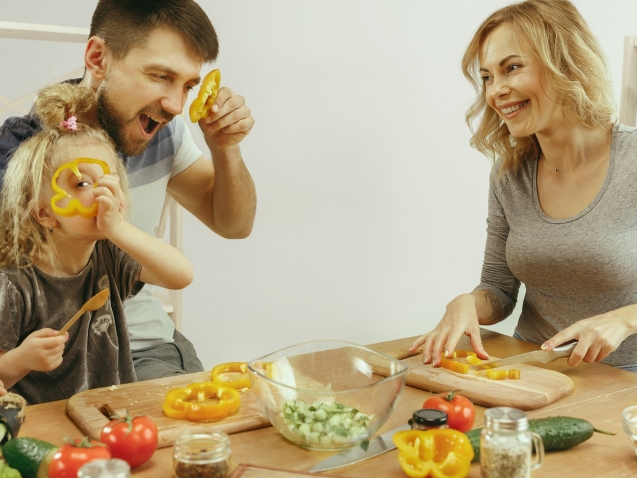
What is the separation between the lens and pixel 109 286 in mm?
1895

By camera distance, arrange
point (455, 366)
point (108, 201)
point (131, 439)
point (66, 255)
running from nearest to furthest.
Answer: point (131, 439)
point (108, 201)
point (455, 366)
point (66, 255)

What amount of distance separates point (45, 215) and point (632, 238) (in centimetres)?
155

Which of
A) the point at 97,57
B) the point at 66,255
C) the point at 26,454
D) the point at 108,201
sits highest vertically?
the point at 97,57

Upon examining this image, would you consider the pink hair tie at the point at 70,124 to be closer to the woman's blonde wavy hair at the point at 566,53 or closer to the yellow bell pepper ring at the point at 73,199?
the yellow bell pepper ring at the point at 73,199

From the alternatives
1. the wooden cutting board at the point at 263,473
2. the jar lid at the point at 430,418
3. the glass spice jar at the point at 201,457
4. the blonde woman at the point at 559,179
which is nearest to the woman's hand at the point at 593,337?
the blonde woman at the point at 559,179

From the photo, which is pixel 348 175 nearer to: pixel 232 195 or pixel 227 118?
pixel 232 195

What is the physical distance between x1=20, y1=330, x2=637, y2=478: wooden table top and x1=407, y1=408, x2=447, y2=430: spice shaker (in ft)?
0.26

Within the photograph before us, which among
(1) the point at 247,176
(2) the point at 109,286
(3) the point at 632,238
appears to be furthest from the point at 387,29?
(2) the point at 109,286

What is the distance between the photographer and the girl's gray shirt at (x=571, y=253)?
208cm

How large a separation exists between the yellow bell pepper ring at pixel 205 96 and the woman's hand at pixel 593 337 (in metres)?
1.06

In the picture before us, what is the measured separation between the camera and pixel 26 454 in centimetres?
113

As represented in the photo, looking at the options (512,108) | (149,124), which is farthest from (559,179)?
(149,124)

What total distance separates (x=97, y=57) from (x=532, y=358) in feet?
4.63

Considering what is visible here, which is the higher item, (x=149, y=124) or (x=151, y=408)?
(x=149, y=124)
